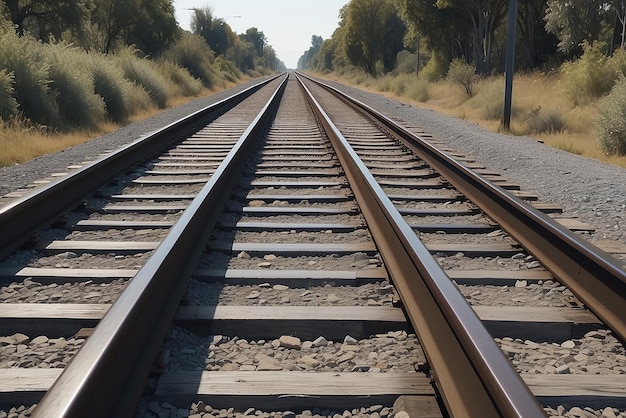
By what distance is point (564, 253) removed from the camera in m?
4.01

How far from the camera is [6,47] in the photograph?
42.1 feet

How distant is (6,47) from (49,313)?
11768 millimetres

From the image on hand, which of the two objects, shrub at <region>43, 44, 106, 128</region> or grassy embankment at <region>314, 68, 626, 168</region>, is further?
shrub at <region>43, 44, 106, 128</region>

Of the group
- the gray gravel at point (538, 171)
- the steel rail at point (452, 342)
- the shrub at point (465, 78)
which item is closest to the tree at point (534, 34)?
the shrub at point (465, 78)

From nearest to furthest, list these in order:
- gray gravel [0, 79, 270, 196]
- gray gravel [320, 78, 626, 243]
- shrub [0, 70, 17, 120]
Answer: gray gravel [320, 78, 626, 243]
gray gravel [0, 79, 270, 196]
shrub [0, 70, 17, 120]

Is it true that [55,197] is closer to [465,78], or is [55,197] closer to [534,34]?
[465,78]

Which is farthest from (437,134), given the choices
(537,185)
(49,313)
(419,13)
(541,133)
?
(419,13)

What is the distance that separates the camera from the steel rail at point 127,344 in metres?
1.98

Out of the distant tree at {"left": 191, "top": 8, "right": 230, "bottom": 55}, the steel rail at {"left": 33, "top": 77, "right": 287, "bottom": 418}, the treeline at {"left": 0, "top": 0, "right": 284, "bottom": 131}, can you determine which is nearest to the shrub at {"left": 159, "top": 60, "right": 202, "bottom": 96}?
the treeline at {"left": 0, "top": 0, "right": 284, "bottom": 131}

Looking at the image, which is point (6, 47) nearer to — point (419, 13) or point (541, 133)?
point (541, 133)

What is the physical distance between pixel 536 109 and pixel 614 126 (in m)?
5.53

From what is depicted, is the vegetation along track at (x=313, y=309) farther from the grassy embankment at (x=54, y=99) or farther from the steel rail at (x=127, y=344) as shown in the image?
the grassy embankment at (x=54, y=99)

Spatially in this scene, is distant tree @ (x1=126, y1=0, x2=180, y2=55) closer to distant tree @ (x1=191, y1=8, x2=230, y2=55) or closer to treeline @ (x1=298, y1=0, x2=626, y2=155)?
treeline @ (x1=298, y1=0, x2=626, y2=155)

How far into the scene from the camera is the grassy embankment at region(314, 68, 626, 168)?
12.2 m
